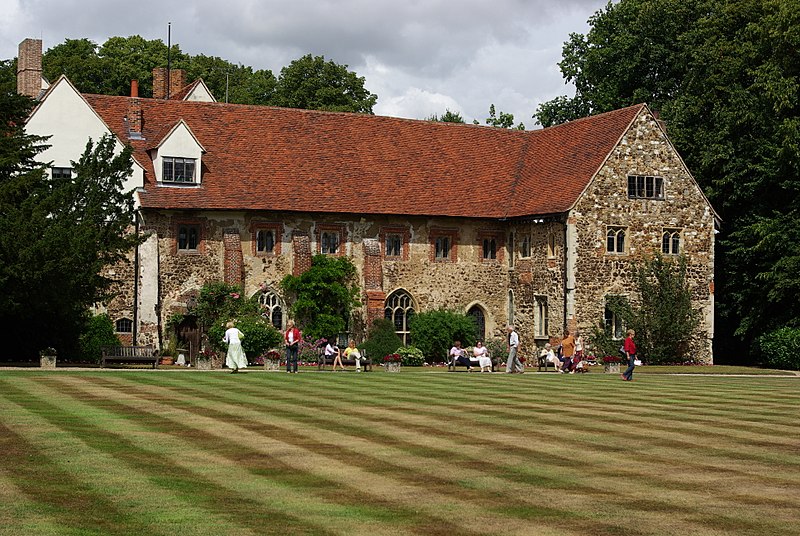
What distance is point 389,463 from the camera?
1630 centimetres

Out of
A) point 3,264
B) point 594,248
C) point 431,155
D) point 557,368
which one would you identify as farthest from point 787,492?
point 431,155

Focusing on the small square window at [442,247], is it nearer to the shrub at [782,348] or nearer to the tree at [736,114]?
the tree at [736,114]

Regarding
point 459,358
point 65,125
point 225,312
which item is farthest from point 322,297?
point 65,125

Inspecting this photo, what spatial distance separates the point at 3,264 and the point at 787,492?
2605 centimetres

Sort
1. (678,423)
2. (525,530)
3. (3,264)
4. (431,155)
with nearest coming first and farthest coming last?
(525,530) < (678,423) < (3,264) < (431,155)

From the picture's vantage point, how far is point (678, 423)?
21.4m

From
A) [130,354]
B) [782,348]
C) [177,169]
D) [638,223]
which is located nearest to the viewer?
[130,354]

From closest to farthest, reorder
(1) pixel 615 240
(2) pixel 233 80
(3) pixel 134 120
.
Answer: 1. (3) pixel 134 120
2. (1) pixel 615 240
3. (2) pixel 233 80

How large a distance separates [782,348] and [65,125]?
2931 cm

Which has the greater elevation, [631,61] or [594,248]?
[631,61]

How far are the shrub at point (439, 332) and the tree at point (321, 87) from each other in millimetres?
25996

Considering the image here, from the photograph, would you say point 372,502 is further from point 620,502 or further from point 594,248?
point 594,248

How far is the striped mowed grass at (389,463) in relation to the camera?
12.8m

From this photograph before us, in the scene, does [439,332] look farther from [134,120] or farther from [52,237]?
[52,237]
